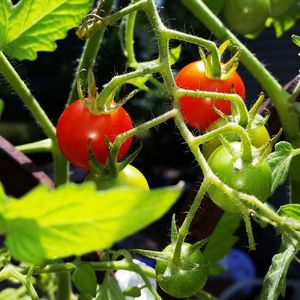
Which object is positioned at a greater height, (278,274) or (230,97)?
(230,97)

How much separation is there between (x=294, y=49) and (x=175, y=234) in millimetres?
2626

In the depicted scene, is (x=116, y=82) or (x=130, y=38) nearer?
(x=116, y=82)

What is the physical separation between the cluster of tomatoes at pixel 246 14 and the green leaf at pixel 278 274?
0.34 metres

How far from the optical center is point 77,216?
25cm

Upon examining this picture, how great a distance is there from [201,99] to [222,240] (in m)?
0.23

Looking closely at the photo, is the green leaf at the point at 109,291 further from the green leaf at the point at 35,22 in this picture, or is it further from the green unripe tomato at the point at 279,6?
the green unripe tomato at the point at 279,6

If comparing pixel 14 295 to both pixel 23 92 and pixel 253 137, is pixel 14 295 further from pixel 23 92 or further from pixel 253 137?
pixel 253 137

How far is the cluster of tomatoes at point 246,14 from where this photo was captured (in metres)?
0.73

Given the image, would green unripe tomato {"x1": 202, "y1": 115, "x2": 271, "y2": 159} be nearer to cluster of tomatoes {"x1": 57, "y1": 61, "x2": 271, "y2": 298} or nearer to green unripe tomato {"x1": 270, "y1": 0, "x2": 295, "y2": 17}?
cluster of tomatoes {"x1": 57, "y1": 61, "x2": 271, "y2": 298}

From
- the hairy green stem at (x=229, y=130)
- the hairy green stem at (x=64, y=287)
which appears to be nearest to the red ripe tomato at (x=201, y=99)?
the hairy green stem at (x=229, y=130)

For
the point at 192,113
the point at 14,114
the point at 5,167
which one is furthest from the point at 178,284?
the point at 14,114

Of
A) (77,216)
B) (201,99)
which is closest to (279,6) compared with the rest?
(201,99)

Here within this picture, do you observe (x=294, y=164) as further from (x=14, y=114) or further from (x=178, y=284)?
→ (x=14, y=114)

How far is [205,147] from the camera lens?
20.9 inches
